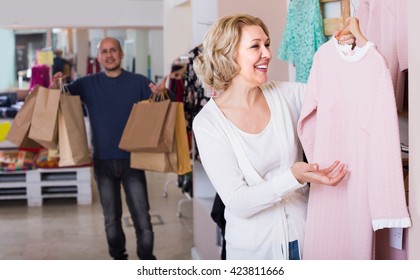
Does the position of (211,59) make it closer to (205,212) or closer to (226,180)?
(226,180)

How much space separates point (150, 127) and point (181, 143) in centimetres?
23

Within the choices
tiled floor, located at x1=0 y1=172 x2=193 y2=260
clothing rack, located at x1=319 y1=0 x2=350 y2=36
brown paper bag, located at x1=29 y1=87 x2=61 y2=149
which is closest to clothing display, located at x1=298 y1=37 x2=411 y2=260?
clothing rack, located at x1=319 y1=0 x2=350 y2=36

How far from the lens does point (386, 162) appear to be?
5.46ft

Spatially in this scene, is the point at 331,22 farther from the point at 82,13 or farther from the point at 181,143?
the point at 82,13

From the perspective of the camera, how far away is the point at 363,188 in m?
1.77

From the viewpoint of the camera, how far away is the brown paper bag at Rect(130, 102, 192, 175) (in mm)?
3715

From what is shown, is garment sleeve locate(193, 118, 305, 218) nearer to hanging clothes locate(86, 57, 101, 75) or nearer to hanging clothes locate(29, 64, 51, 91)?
hanging clothes locate(29, 64, 51, 91)

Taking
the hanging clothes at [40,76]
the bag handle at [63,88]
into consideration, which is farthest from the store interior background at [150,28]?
the bag handle at [63,88]

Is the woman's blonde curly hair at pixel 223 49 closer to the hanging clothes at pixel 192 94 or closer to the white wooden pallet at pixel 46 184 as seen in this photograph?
the hanging clothes at pixel 192 94

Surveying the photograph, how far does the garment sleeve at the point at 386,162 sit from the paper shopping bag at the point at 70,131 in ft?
7.84

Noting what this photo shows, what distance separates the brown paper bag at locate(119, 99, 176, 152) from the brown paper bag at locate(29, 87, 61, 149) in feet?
1.31

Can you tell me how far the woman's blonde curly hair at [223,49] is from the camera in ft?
6.20
